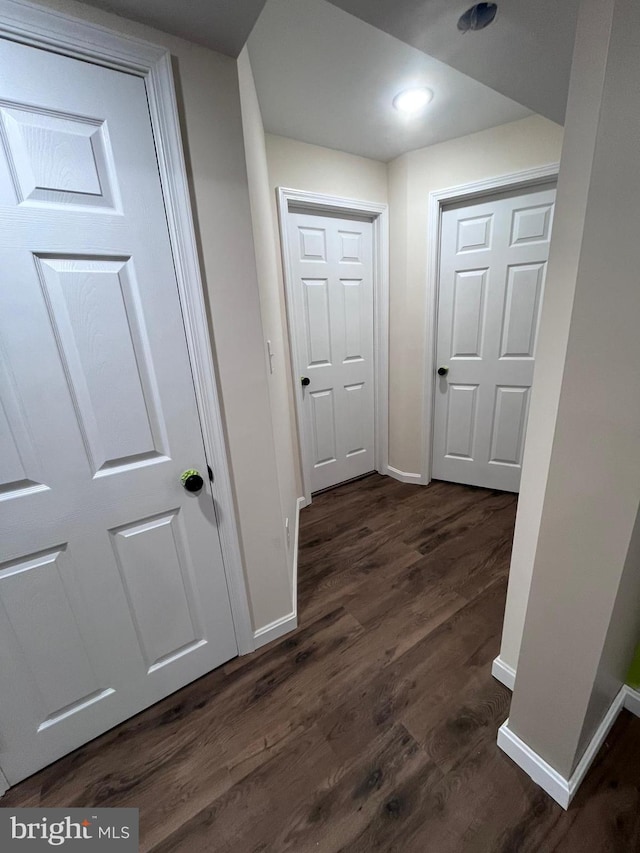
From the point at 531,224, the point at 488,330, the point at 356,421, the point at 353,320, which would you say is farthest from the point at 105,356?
the point at 531,224

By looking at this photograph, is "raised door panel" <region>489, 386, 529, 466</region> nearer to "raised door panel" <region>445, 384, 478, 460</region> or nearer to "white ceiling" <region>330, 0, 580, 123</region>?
"raised door panel" <region>445, 384, 478, 460</region>

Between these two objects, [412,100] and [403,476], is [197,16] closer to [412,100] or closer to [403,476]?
[412,100]

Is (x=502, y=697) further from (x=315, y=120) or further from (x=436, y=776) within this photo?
(x=315, y=120)

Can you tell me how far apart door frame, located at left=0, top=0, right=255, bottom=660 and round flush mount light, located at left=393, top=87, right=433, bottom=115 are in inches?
49.8

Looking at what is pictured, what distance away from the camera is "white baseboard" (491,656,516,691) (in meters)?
1.21

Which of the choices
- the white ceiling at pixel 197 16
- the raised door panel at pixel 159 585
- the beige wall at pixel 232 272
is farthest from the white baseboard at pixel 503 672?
the white ceiling at pixel 197 16

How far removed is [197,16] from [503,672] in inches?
88.4

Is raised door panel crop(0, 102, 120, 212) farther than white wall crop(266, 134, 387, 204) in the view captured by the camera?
No

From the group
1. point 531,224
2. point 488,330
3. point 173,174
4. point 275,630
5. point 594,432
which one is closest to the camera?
point 594,432

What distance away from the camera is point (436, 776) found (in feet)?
3.28

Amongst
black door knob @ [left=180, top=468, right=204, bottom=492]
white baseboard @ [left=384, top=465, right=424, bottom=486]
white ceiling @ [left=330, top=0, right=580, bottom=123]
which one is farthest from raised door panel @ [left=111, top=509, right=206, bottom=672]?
white baseboard @ [left=384, top=465, right=424, bottom=486]

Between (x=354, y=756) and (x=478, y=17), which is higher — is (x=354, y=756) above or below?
below

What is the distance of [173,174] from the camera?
915mm

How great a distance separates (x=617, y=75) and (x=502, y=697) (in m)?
1.74
